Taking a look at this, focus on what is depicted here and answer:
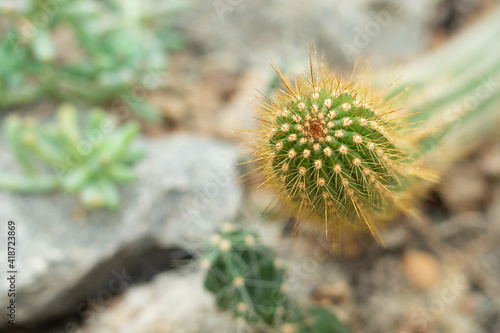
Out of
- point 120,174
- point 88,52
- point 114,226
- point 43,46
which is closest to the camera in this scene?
point 120,174

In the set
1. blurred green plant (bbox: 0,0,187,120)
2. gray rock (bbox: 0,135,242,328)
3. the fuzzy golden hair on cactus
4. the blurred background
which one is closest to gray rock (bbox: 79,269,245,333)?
the blurred background

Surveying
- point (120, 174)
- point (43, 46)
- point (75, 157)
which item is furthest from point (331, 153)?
point (43, 46)

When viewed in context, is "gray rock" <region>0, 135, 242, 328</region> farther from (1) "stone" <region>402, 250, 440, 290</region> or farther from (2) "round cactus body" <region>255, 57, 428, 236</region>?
(1) "stone" <region>402, 250, 440, 290</region>

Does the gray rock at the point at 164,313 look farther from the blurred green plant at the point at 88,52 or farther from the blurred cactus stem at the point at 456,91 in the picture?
the blurred cactus stem at the point at 456,91

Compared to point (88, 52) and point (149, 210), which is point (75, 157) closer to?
point (149, 210)

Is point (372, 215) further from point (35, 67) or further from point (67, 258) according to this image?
point (35, 67)

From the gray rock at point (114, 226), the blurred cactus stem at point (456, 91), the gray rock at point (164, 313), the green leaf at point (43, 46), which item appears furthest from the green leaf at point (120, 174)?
the blurred cactus stem at point (456, 91)

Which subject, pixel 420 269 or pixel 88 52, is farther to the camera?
pixel 88 52

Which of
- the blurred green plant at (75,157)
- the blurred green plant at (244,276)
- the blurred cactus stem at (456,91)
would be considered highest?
the blurred green plant at (75,157)
